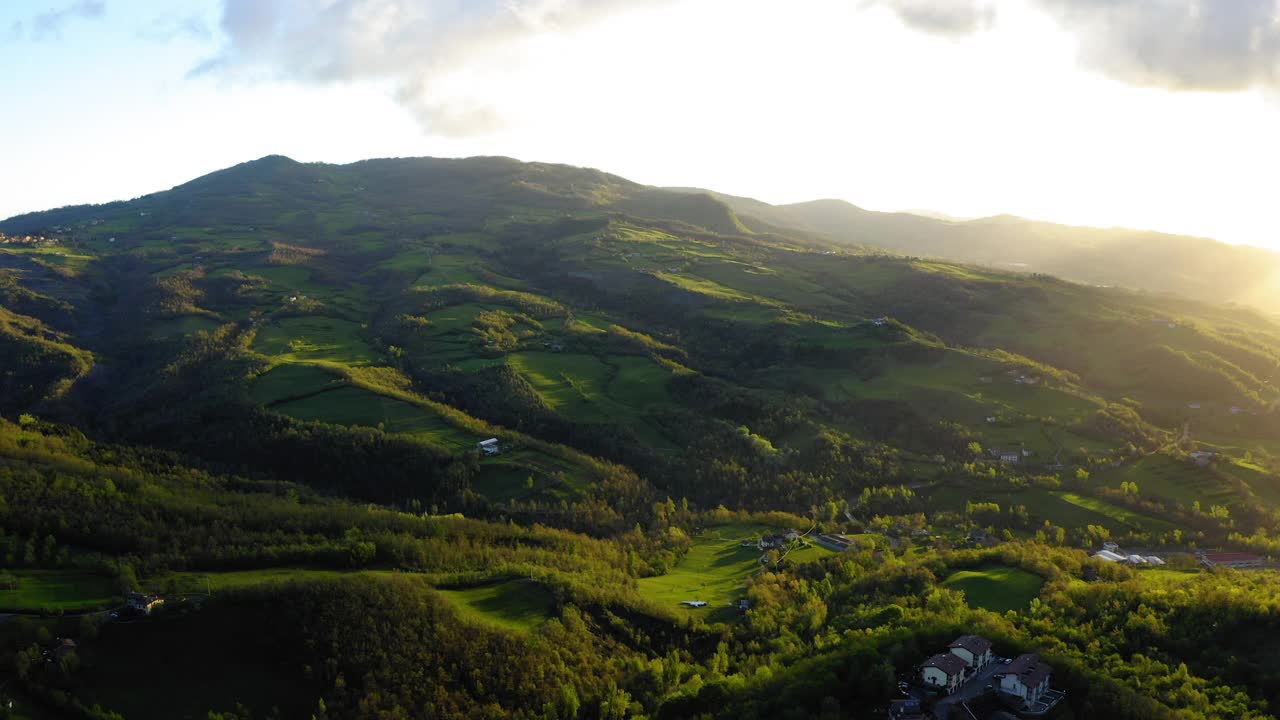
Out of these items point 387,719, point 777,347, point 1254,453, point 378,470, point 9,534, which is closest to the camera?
point 387,719

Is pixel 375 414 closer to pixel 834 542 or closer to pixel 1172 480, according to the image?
pixel 834 542

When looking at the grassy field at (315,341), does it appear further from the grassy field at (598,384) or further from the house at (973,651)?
the house at (973,651)

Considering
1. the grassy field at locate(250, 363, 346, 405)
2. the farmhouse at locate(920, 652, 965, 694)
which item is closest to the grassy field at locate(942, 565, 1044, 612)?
the farmhouse at locate(920, 652, 965, 694)

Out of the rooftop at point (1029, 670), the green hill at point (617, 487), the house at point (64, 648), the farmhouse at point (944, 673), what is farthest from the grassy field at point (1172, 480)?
the house at point (64, 648)

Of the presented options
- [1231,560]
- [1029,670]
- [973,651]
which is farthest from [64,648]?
[1231,560]

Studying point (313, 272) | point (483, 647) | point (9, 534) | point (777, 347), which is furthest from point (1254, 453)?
point (313, 272)

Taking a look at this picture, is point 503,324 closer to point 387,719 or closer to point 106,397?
point 106,397
